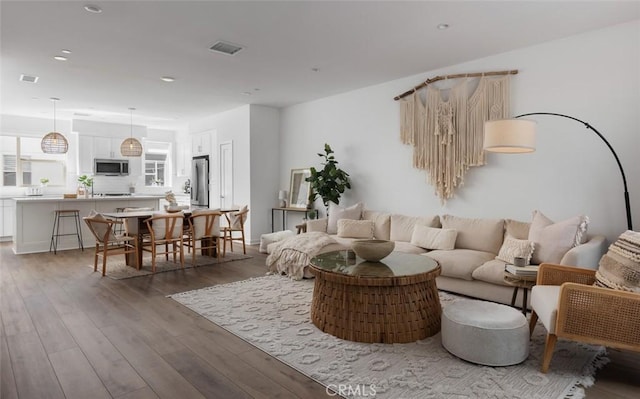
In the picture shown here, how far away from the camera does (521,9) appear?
339 centimetres

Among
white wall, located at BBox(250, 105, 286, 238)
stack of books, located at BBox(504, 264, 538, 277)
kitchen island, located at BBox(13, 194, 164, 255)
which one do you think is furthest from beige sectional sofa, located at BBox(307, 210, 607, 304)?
kitchen island, located at BBox(13, 194, 164, 255)

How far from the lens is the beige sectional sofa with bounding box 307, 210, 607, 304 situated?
3594 millimetres

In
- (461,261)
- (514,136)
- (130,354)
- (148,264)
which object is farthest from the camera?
(148,264)

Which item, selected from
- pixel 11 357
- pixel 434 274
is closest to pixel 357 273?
pixel 434 274

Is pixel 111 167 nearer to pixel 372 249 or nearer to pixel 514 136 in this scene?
pixel 372 249

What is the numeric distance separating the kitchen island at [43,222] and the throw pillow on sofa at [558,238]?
7.38m

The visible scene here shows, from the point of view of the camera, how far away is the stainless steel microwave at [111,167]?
9.30 meters

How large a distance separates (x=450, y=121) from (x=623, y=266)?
9.57ft

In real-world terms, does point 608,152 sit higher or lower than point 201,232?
higher

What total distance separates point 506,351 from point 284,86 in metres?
4.95

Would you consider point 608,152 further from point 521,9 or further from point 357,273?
point 357,273

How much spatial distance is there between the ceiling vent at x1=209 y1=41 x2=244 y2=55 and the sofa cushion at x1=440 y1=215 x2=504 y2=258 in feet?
11.1

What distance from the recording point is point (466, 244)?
458 cm

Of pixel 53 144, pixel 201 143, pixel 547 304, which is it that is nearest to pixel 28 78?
pixel 53 144
